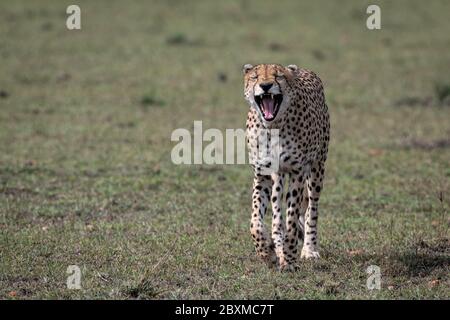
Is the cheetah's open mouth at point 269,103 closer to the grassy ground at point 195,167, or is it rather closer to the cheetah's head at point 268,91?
the cheetah's head at point 268,91

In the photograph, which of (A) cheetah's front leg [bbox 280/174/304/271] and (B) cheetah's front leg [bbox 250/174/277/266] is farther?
(B) cheetah's front leg [bbox 250/174/277/266]

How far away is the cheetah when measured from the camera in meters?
7.41

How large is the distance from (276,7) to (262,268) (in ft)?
53.7

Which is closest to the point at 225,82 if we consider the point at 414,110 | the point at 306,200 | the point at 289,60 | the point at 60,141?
the point at 289,60

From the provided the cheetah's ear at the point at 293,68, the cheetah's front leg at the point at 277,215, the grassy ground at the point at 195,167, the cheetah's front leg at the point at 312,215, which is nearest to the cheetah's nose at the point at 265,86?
the cheetah's ear at the point at 293,68

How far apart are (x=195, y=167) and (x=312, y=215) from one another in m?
3.45

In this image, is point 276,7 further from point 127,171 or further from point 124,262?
point 124,262

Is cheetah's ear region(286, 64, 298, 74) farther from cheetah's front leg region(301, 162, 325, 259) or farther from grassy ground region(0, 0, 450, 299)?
grassy ground region(0, 0, 450, 299)

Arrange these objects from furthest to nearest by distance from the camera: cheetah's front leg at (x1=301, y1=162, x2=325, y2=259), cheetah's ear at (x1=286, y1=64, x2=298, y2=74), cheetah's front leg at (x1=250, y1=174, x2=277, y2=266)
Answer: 1. cheetah's front leg at (x1=301, y1=162, x2=325, y2=259)
2. cheetah's ear at (x1=286, y1=64, x2=298, y2=74)
3. cheetah's front leg at (x1=250, y1=174, x2=277, y2=266)

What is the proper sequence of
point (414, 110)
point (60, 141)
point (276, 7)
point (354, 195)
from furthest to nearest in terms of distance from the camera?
point (276, 7), point (414, 110), point (60, 141), point (354, 195)

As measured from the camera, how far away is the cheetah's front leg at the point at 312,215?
807 cm

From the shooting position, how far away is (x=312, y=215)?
26.8 ft

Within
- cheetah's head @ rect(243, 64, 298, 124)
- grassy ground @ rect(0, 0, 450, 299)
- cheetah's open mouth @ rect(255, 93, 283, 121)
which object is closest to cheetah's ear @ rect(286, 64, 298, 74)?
cheetah's head @ rect(243, 64, 298, 124)

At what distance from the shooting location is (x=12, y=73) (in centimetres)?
1698
